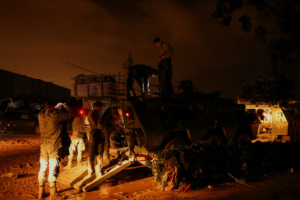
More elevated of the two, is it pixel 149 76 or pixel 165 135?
pixel 149 76

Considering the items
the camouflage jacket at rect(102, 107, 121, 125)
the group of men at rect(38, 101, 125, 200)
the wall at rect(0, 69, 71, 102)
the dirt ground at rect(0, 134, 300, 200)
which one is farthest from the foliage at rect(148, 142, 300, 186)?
the wall at rect(0, 69, 71, 102)

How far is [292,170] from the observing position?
721 cm

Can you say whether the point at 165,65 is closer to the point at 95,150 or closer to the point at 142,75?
the point at 142,75

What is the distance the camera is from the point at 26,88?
33.3 meters

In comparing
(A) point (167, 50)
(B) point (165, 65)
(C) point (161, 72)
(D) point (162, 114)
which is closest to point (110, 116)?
(D) point (162, 114)

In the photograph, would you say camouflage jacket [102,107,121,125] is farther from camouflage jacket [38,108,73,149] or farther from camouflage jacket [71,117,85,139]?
camouflage jacket [38,108,73,149]

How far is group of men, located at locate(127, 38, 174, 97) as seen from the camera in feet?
27.5

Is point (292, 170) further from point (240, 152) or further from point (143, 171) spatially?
point (143, 171)

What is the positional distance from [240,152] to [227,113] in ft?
8.37

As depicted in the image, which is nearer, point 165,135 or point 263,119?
point 165,135

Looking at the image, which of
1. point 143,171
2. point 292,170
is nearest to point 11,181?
point 143,171

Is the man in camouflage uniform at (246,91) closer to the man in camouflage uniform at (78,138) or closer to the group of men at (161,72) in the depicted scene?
the group of men at (161,72)

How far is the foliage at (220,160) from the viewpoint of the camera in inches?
232

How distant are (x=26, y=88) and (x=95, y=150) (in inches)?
1198
